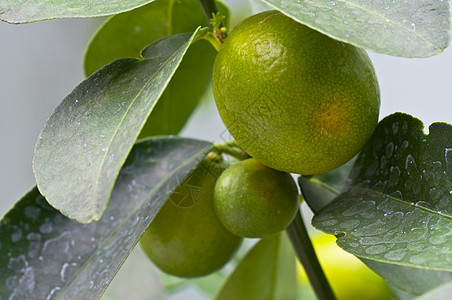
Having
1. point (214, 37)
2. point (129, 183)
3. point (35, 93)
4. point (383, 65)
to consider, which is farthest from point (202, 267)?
point (35, 93)

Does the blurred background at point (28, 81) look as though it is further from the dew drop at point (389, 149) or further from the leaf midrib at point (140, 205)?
the dew drop at point (389, 149)

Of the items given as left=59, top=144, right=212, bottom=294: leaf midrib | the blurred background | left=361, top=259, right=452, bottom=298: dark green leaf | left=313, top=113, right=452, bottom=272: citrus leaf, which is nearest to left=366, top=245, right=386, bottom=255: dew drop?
left=313, top=113, right=452, bottom=272: citrus leaf

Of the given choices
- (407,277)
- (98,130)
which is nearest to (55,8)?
(98,130)

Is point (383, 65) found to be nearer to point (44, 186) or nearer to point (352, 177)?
point (352, 177)

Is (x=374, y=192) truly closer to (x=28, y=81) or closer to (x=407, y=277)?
(x=407, y=277)

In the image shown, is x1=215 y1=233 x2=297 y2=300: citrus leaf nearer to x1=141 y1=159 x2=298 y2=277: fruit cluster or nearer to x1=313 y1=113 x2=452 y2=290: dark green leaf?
x1=141 y1=159 x2=298 y2=277: fruit cluster

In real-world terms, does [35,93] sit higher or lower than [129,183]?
lower
